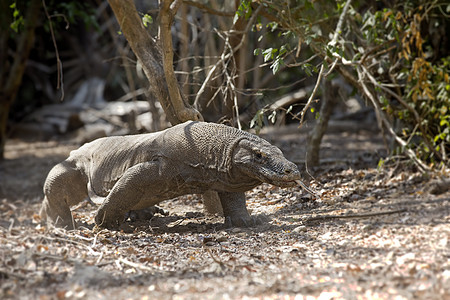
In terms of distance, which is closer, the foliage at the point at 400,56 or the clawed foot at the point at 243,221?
the clawed foot at the point at 243,221

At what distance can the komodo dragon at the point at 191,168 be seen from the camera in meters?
4.00

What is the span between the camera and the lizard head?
12.7 ft

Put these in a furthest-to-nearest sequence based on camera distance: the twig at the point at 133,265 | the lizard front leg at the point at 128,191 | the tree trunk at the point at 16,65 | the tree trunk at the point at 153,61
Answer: the tree trunk at the point at 16,65, the tree trunk at the point at 153,61, the lizard front leg at the point at 128,191, the twig at the point at 133,265

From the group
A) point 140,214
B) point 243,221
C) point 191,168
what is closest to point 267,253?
point 243,221

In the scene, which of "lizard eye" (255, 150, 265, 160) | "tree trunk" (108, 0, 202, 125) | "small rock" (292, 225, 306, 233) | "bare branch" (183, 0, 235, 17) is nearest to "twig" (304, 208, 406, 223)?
"small rock" (292, 225, 306, 233)

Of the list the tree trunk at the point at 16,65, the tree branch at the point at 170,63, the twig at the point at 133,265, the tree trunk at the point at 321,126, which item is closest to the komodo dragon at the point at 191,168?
the tree branch at the point at 170,63

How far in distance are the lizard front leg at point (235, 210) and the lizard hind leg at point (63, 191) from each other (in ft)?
4.85

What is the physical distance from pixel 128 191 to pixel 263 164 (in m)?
1.13

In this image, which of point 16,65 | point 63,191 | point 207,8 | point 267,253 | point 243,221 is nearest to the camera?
point 267,253

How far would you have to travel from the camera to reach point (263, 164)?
3.96 m

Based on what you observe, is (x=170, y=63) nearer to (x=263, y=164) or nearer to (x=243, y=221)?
(x=263, y=164)

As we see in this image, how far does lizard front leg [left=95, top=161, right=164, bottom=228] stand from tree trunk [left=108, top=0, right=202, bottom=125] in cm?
84

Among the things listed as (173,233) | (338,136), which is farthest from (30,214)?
(338,136)

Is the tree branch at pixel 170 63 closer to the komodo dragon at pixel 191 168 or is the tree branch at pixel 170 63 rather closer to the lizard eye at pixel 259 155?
the komodo dragon at pixel 191 168
